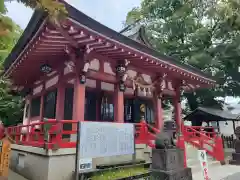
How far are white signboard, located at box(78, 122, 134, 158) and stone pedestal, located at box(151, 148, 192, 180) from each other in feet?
2.30

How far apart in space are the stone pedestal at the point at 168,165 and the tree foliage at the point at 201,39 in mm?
11126

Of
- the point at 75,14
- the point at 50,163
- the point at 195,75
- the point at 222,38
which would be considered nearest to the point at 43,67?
the point at 75,14

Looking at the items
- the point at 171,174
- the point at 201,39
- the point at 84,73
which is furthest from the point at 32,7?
the point at 201,39

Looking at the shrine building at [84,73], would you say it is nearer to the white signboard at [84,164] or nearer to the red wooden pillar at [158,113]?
the red wooden pillar at [158,113]

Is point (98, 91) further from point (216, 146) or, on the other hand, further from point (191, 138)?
point (216, 146)

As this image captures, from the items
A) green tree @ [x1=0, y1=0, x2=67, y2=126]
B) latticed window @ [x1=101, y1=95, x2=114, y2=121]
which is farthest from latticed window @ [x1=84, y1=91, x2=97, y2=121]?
green tree @ [x1=0, y1=0, x2=67, y2=126]

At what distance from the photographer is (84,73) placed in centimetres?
628

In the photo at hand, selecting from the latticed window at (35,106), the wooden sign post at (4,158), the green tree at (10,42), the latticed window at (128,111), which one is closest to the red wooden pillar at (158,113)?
the latticed window at (128,111)

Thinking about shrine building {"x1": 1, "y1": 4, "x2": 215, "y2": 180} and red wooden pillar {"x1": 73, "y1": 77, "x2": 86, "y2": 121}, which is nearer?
shrine building {"x1": 1, "y1": 4, "x2": 215, "y2": 180}

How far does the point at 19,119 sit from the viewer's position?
15.4 metres

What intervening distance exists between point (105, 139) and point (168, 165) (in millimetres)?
1682

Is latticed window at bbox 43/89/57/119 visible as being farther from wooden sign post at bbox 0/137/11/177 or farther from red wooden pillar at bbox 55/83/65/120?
wooden sign post at bbox 0/137/11/177

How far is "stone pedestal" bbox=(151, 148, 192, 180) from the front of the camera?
15.6 feet

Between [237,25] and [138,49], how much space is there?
10.8 m
